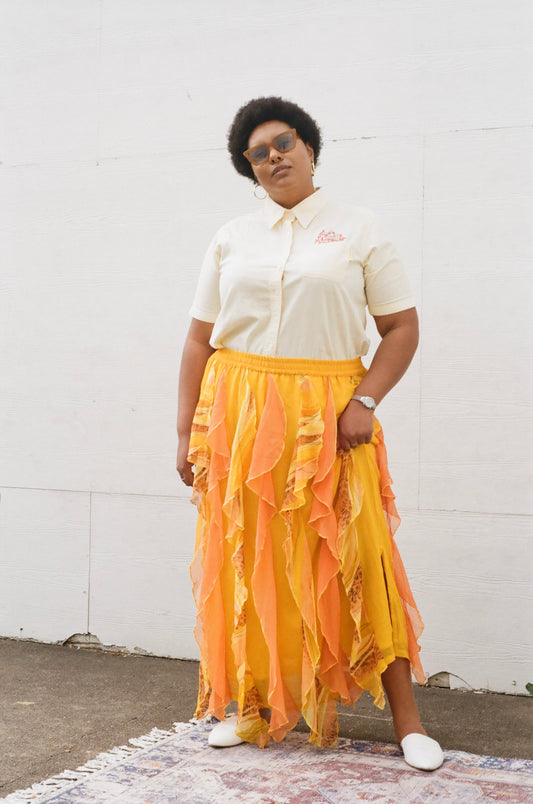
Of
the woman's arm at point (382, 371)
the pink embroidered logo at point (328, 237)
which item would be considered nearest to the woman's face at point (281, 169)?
the pink embroidered logo at point (328, 237)

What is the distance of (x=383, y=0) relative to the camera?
10.8ft

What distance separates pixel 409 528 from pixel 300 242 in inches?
49.0

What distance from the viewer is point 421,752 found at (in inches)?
94.1

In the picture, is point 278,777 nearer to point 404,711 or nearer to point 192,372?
point 404,711

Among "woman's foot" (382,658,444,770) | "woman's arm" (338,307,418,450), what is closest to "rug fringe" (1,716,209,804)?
"woman's foot" (382,658,444,770)

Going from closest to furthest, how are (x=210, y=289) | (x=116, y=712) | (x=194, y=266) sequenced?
(x=210, y=289)
(x=116, y=712)
(x=194, y=266)

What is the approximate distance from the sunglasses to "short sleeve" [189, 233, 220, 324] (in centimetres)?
26

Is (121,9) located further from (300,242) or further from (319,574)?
(319,574)

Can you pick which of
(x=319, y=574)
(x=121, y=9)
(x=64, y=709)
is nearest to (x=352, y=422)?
(x=319, y=574)

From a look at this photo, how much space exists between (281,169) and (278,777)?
1568mm

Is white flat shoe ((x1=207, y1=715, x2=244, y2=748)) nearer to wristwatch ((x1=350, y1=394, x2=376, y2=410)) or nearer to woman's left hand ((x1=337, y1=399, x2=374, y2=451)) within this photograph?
woman's left hand ((x1=337, y1=399, x2=374, y2=451))

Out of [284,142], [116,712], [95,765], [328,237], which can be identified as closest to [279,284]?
[328,237]

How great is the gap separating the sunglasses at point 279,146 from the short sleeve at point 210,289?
0.26 metres

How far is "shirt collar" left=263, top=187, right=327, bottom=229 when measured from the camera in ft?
8.36
